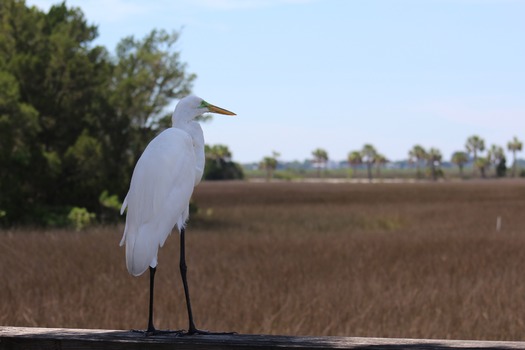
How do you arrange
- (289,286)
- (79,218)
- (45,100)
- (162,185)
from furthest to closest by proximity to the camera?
(45,100)
(79,218)
(289,286)
(162,185)

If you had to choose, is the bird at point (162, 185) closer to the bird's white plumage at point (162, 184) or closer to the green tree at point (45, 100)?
the bird's white plumage at point (162, 184)

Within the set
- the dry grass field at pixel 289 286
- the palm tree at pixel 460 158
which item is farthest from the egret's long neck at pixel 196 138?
the palm tree at pixel 460 158

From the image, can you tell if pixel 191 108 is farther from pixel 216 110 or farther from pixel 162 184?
pixel 162 184

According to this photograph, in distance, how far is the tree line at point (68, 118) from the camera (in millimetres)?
25359

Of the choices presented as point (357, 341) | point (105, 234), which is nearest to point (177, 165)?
point (357, 341)

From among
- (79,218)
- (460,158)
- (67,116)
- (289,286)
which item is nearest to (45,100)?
(67,116)

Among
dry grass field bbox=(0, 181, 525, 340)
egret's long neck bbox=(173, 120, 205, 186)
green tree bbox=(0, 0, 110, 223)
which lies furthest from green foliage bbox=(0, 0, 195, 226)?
egret's long neck bbox=(173, 120, 205, 186)

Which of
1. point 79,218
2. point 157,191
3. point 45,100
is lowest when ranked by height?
point 79,218

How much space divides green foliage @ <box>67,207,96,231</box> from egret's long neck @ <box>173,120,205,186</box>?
2231 centimetres

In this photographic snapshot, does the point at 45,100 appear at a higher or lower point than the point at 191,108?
higher

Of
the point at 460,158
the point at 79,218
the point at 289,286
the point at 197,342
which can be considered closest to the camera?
the point at 197,342

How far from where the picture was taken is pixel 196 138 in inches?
106

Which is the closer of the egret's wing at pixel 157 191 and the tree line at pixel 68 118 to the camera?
the egret's wing at pixel 157 191

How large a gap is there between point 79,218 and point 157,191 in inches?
914
